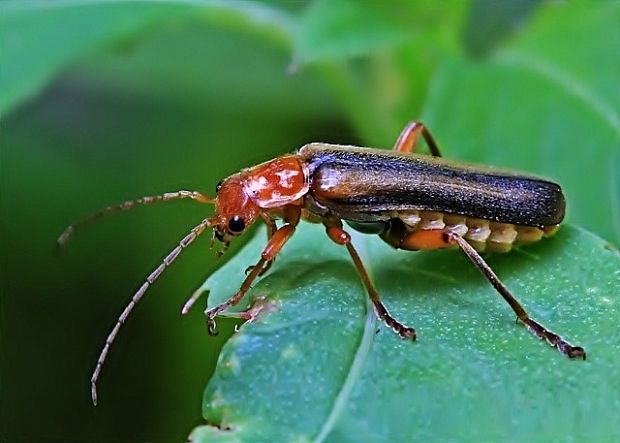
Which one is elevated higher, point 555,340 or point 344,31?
point 344,31

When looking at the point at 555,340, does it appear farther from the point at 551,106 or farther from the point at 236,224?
the point at 551,106

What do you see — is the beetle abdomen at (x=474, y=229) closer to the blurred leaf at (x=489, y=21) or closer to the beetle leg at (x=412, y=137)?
the beetle leg at (x=412, y=137)

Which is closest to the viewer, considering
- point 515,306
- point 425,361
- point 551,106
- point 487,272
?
point 425,361

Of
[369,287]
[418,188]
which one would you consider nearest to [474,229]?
[418,188]

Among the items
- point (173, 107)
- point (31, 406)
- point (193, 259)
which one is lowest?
point (31, 406)

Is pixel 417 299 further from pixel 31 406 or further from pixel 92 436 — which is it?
pixel 31 406

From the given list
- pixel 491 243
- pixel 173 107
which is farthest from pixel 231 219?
pixel 173 107

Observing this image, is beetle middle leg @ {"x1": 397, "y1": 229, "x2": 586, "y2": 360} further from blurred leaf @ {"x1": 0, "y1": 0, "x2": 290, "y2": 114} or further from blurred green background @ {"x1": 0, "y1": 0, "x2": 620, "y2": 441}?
blurred leaf @ {"x1": 0, "y1": 0, "x2": 290, "y2": 114}
